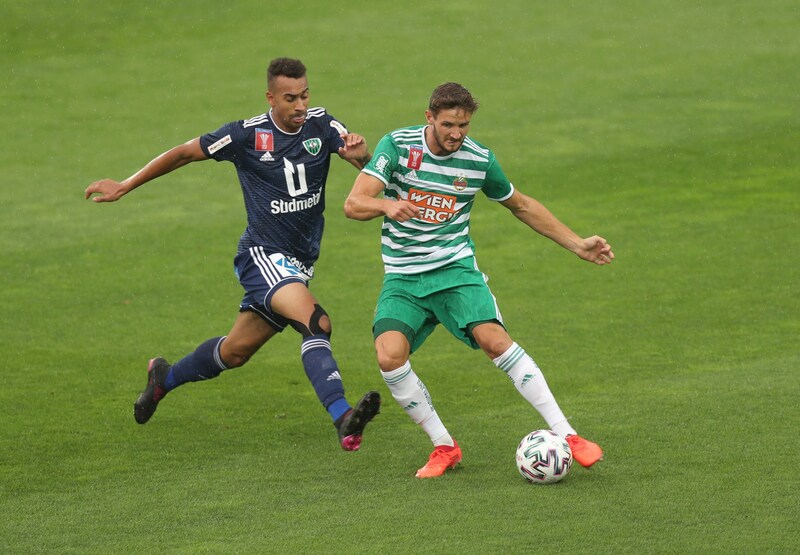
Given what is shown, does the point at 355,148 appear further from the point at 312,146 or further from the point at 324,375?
the point at 324,375

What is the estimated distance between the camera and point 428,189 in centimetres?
705

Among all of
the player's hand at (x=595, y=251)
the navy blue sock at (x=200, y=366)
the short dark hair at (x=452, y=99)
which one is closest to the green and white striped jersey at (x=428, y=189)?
the short dark hair at (x=452, y=99)

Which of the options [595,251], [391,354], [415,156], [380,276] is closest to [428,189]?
[415,156]

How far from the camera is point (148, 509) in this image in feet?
21.0

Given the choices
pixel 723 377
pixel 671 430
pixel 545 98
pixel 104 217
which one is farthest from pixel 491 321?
pixel 545 98

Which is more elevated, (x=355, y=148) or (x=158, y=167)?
(x=355, y=148)

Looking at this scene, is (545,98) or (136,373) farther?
(545,98)

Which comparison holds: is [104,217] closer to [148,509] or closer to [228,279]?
[228,279]

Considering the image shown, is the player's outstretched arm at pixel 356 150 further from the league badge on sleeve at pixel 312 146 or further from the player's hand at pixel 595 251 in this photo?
the player's hand at pixel 595 251

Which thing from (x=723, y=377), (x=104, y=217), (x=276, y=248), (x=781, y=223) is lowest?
(x=104, y=217)

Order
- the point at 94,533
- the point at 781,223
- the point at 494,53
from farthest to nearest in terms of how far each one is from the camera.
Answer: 1. the point at 494,53
2. the point at 781,223
3. the point at 94,533

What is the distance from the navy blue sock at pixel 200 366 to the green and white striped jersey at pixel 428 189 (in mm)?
1523

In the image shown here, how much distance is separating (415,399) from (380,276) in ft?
18.3

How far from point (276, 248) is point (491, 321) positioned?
1.51 m
